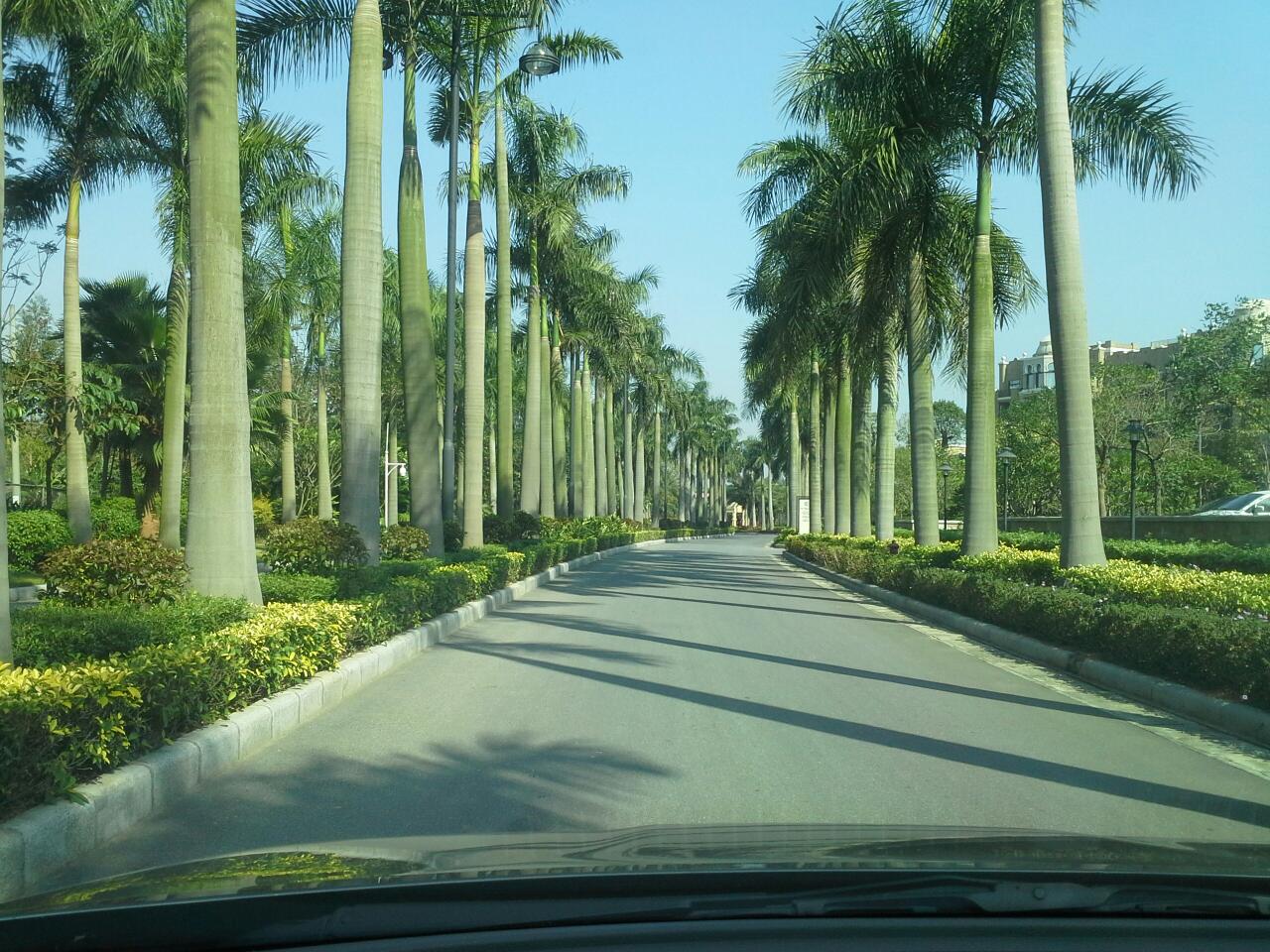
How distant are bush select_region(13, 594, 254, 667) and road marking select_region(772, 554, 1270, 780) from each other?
24.1ft

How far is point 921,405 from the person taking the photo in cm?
2144

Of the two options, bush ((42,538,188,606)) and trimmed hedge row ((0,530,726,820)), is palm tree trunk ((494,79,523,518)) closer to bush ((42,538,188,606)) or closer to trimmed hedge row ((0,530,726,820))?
trimmed hedge row ((0,530,726,820))

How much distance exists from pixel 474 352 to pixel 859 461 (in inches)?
507

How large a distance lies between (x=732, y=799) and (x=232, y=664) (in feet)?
12.1

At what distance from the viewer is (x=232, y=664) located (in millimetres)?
7770

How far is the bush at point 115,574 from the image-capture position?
10453 millimetres

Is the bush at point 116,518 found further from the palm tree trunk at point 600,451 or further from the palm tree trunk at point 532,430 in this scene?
the palm tree trunk at point 600,451

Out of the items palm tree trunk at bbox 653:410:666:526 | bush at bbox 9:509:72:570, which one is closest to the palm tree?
bush at bbox 9:509:72:570

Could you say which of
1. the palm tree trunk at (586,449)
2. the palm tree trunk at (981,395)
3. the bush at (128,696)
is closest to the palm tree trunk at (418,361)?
the palm tree trunk at (981,395)

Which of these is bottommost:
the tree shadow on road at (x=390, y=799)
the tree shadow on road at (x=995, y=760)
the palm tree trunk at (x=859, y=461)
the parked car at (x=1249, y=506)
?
the tree shadow on road at (x=995, y=760)

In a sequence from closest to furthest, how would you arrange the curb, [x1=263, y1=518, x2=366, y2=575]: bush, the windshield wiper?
the windshield wiper
the curb
[x1=263, y1=518, x2=366, y2=575]: bush

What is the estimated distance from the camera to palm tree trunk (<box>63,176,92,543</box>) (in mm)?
20969

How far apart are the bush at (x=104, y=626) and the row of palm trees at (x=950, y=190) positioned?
33.0ft

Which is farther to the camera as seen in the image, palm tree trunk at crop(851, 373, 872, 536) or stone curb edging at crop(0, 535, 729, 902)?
palm tree trunk at crop(851, 373, 872, 536)
